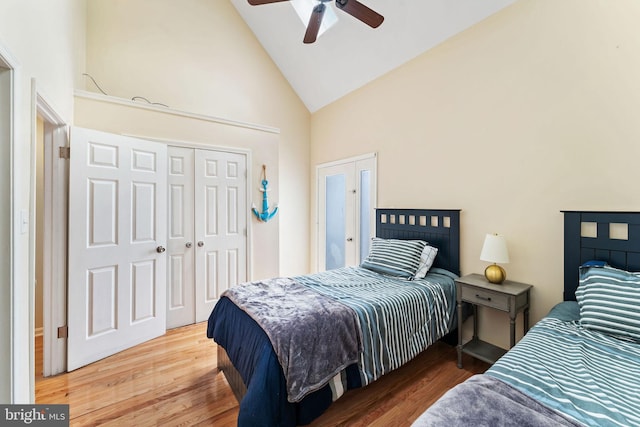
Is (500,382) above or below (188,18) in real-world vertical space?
below

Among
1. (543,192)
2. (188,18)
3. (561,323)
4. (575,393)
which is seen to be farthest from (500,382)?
(188,18)

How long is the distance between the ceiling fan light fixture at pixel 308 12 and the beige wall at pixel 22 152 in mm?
2381

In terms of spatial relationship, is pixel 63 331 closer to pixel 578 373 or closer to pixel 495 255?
pixel 578 373

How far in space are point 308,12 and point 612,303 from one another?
3895 mm

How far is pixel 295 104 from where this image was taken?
4457 millimetres

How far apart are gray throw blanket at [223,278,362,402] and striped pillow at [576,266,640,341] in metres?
1.28

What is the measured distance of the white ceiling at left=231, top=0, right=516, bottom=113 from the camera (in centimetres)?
248

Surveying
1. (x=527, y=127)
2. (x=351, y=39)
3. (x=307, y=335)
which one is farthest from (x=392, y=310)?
(x=351, y=39)

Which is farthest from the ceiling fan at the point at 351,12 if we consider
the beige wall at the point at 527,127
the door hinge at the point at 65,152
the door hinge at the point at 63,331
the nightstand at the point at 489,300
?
the door hinge at the point at 63,331

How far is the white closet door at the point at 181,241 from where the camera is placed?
2.91m

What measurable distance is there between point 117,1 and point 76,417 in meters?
4.01

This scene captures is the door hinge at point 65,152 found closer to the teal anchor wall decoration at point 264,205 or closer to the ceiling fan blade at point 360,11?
the teal anchor wall decoration at point 264,205

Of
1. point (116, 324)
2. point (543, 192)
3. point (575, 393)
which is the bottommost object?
point (116, 324)

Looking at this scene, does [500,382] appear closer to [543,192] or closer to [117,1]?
[543,192]
